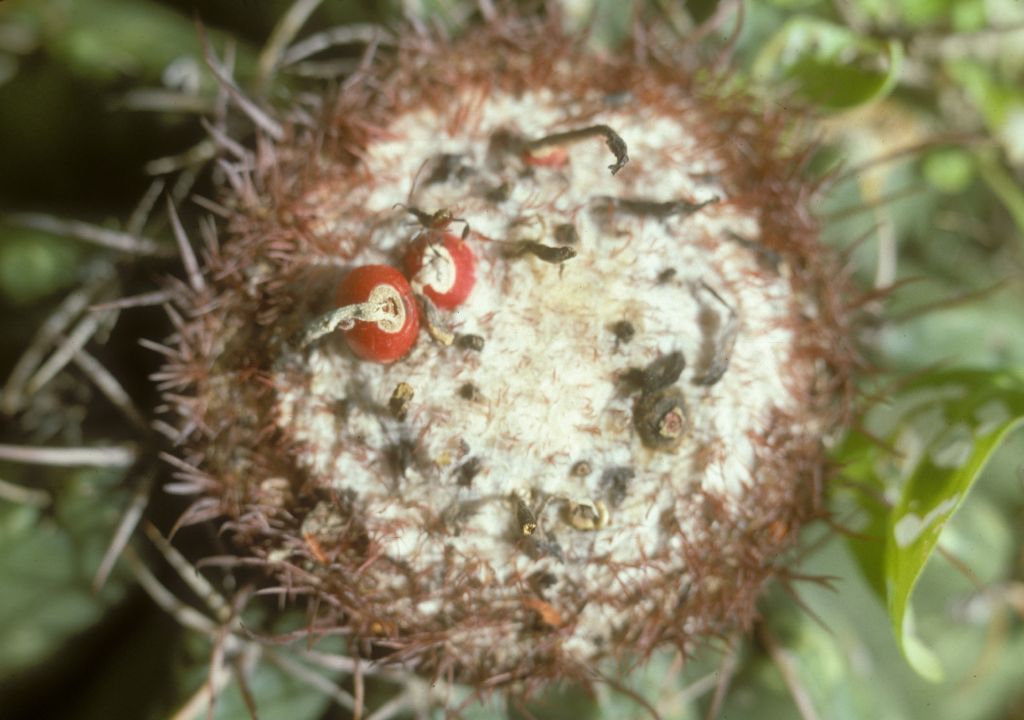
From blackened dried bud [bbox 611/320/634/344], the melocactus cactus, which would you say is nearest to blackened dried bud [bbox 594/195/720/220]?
the melocactus cactus

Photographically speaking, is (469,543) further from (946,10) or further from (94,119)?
(946,10)

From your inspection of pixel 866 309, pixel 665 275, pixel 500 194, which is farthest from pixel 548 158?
pixel 866 309

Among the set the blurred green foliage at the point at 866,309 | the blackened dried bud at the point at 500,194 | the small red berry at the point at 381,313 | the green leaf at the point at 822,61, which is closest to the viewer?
the small red berry at the point at 381,313

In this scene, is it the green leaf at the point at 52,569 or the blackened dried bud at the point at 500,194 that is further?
the green leaf at the point at 52,569

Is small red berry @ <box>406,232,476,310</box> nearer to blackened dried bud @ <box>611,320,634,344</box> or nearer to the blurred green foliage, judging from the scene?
blackened dried bud @ <box>611,320,634,344</box>

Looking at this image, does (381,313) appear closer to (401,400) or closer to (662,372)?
(401,400)

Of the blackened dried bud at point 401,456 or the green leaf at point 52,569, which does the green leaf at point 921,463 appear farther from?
the green leaf at point 52,569

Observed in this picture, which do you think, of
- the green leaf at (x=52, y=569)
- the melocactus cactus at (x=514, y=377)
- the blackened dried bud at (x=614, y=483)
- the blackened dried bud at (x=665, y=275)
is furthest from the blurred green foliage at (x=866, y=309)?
the blackened dried bud at (x=665, y=275)
